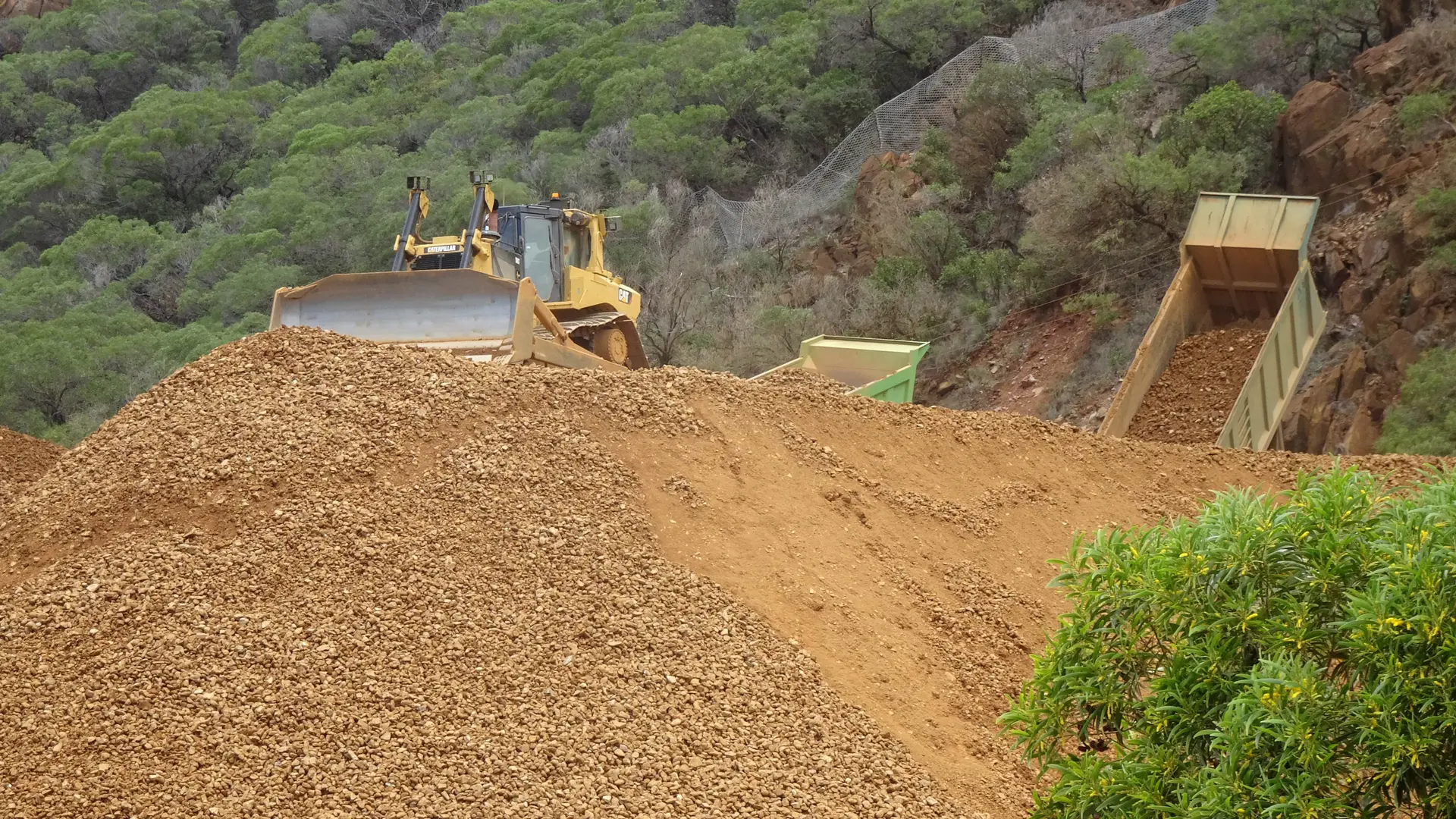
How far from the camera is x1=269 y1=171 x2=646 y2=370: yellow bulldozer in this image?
35.7ft

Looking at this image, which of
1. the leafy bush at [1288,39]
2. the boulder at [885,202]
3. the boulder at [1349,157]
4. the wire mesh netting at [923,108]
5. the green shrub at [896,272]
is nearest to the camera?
the boulder at [1349,157]

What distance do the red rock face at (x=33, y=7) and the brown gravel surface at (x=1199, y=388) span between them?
2286 inches

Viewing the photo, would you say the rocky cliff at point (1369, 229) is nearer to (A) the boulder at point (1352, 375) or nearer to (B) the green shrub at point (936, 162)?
(A) the boulder at point (1352, 375)

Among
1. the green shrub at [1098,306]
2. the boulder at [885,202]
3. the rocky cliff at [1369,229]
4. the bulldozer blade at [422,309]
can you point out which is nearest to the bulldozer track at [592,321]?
the bulldozer blade at [422,309]

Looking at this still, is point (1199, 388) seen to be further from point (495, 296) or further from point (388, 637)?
point (388, 637)

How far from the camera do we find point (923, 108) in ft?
92.9

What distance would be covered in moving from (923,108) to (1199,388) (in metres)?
17.9

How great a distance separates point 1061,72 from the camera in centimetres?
2617

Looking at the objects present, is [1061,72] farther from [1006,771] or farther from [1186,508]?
[1006,771]

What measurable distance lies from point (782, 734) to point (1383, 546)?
106 inches

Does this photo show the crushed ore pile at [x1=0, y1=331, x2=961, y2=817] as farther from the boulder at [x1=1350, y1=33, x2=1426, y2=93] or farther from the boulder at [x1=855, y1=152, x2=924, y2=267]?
the boulder at [x1=855, y1=152, x2=924, y2=267]

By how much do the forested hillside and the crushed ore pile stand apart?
1298 centimetres

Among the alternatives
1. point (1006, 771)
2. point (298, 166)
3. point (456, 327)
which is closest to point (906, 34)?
point (298, 166)

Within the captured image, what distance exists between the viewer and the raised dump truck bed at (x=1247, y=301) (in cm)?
1100
